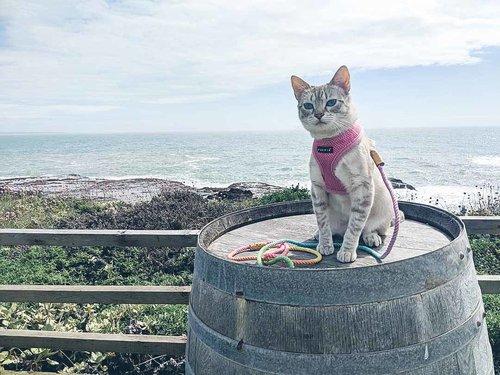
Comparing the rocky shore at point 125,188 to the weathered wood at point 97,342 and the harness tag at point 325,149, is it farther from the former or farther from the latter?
the harness tag at point 325,149

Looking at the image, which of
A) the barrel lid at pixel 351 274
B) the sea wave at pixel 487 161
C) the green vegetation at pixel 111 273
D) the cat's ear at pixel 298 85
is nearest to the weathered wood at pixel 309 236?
the barrel lid at pixel 351 274

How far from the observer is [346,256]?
2.20m

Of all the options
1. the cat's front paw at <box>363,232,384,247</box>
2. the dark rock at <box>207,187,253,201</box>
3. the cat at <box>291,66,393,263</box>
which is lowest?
the dark rock at <box>207,187,253,201</box>

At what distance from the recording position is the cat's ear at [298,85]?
2434 millimetres

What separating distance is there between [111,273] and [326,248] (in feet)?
17.3

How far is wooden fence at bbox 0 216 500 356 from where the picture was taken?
140 inches

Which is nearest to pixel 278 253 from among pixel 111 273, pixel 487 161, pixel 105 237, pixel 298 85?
pixel 298 85

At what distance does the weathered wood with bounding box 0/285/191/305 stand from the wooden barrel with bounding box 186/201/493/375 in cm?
155

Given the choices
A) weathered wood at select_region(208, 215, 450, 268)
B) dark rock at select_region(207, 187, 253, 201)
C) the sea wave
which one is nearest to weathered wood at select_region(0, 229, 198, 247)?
weathered wood at select_region(208, 215, 450, 268)

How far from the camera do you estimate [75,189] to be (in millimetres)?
20859

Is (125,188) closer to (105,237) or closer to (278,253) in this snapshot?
Answer: (105,237)

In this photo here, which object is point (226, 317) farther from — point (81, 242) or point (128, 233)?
point (81, 242)

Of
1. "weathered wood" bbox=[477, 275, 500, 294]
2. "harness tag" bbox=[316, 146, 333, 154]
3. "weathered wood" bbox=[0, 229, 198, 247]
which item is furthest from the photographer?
"weathered wood" bbox=[0, 229, 198, 247]

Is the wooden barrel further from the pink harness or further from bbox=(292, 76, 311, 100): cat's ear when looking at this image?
bbox=(292, 76, 311, 100): cat's ear
